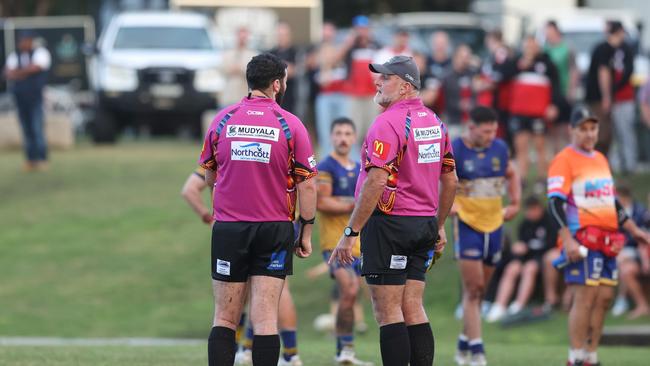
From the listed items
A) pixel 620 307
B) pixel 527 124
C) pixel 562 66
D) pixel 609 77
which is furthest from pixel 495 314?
pixel 562 66

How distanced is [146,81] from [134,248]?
9.14 meters

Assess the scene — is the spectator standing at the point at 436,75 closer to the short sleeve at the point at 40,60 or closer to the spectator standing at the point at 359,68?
the spectator standing at the point at 359,68

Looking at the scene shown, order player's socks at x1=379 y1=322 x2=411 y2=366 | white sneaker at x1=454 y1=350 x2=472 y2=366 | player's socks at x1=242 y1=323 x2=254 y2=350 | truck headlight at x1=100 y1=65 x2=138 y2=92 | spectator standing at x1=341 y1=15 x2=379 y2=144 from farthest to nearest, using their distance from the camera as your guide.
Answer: truck headlight at x1=100 y1=65 x2=138 y2=92 → spectator standing at x1=341 y1=15 x2=379 y2=144 → player's socks at x1=242 y1=323 x2=254 y2=350 → white sneaker at x1=454 y1=350 x2=472 y2=366 → player's socks at x1=379 y1=322 x2=411 y2=366

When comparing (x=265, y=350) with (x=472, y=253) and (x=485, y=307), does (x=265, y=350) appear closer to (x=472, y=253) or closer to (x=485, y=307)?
(x=472, y=253)

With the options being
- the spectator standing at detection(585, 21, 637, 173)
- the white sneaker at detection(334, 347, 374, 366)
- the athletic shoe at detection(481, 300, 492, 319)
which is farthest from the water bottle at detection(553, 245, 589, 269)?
the spectator standing at detection(585, 21, 637, 173)

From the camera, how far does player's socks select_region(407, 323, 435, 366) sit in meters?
9.06

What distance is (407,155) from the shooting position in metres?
8.80

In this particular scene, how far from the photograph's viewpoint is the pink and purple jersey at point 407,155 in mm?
8688

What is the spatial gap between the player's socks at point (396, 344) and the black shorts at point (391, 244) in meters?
0.31

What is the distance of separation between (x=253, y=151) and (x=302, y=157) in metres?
0.34

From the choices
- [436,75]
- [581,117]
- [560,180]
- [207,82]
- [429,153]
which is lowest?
[207,82]

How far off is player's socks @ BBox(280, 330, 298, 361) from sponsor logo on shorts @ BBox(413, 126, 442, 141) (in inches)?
110

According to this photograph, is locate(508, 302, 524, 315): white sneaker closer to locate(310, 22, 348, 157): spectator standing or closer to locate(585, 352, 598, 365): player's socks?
locate(310, 22, 348, 157): spectator standing

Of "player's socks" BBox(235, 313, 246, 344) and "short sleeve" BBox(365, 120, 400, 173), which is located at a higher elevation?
"short sleeve" BBox(365, 120, 400, 173)
